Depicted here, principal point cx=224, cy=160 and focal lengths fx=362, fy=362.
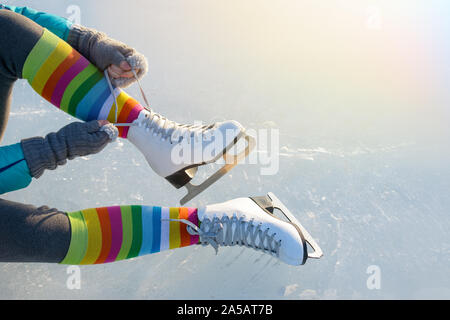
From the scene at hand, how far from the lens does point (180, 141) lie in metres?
0.90

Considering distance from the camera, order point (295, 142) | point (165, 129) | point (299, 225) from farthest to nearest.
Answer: point (295, 142)
point (299, 225)
point (165, 129)

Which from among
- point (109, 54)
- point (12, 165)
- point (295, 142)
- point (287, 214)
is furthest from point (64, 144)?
point (295, 142)

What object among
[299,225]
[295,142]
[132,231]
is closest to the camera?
[132,231]

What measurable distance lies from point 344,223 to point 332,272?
184 millimetres

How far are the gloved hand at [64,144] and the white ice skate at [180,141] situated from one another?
9cm

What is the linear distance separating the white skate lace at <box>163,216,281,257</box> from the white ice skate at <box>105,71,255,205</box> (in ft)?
0.51

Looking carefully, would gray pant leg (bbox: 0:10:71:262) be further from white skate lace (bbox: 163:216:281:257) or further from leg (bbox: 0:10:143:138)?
white skate lace (bbox: 163:216:281:257)

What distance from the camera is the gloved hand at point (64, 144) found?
0.74 m

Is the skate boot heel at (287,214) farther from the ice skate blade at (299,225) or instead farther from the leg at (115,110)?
the leg at (115,110)

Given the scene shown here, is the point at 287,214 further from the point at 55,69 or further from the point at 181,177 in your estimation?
the point at 55,69

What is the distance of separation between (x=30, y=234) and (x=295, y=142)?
41.9 inches

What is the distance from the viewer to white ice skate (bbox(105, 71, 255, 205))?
0.89m

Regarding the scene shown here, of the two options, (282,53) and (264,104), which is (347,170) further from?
(282,53)


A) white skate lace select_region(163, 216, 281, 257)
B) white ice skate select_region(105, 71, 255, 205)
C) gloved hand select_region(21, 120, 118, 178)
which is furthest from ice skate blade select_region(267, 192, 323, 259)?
gloved hand select_region(21, 120, 118, 178)
